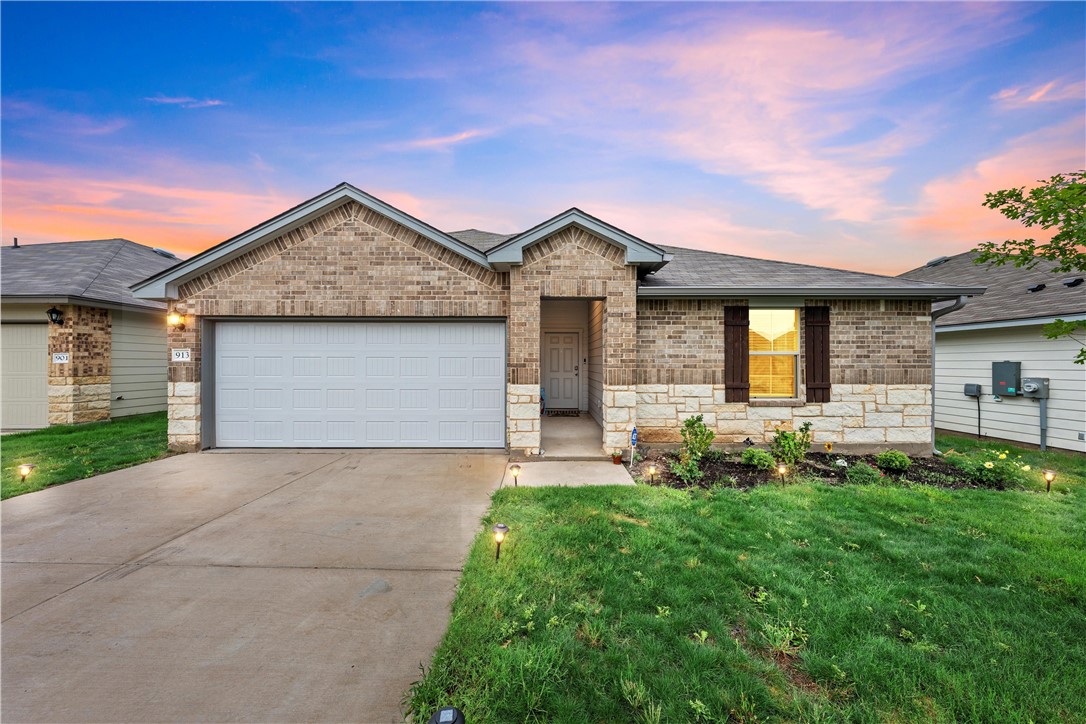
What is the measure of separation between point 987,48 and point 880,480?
10404 millimetres

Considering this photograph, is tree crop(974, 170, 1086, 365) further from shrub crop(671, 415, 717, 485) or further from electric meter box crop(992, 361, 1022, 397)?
electric meter box crop(992, 361, 1022, 397)

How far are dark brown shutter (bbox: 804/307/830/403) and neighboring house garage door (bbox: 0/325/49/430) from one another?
17195 millimetres

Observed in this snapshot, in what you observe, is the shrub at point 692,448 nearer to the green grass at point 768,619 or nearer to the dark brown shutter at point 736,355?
the dark brown shutter at point 736,355

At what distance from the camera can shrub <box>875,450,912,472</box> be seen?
6.47 metres

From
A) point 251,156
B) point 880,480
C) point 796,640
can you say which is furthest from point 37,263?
point 880,480

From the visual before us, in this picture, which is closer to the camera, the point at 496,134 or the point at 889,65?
the point at 889,65

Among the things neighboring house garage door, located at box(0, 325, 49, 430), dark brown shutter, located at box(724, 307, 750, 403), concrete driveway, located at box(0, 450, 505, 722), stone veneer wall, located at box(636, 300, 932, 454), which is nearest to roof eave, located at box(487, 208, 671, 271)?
stone veneer wall, located at box(636, 300, 932, 454)

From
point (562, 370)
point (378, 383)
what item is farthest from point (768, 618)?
point (562, 370)

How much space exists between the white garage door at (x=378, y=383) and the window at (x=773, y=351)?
16.3ft

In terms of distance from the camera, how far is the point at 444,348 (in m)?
7.93

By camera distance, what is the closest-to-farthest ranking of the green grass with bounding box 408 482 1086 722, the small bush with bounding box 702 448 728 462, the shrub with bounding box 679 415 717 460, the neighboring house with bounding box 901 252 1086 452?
the green grass with bounding box 408 482 1086 722
the shrub with bounding box 679 415 717 460
the small bush with bounding box 702 448 728 462
the neighboring house with bounding box 901 252 1086 452

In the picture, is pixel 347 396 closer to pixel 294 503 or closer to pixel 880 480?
pixel 294 503

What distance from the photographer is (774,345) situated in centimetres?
808

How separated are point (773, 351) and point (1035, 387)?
5378 millimetres
